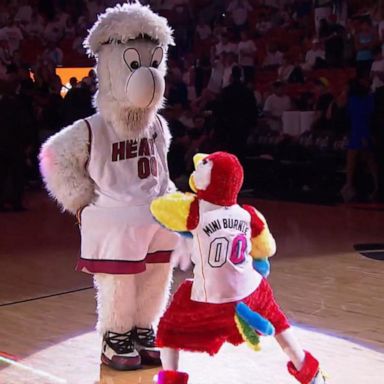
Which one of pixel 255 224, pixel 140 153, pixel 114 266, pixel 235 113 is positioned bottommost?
pixel 114 266

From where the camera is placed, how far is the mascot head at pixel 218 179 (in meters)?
3.08

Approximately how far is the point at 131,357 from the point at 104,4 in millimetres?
10793

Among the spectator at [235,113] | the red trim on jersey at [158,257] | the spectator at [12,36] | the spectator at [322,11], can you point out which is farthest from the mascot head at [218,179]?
the spectator at [12,36]

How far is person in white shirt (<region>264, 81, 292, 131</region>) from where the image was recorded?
→ 9914 mm

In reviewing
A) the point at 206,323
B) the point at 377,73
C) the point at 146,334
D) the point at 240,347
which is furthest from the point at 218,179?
the point at 377,73

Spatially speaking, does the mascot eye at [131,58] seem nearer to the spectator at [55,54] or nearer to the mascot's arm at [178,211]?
the mascot's arm at [178,211]

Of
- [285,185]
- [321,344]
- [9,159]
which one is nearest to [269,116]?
[285,185]

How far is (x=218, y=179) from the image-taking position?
3072 mm

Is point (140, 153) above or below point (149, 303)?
above

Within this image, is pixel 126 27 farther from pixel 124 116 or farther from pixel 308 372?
pixel 308 372

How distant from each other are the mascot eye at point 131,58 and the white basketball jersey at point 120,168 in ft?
0.86

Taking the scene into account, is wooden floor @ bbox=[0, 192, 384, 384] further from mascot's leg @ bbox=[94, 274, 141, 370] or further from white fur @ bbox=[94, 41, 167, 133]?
white fur @ bbox=[94, 41, 167, 133]

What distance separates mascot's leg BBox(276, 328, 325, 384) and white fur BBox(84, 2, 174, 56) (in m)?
1.38

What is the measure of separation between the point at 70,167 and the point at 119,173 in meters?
0.20
